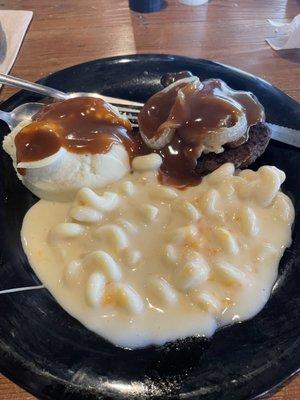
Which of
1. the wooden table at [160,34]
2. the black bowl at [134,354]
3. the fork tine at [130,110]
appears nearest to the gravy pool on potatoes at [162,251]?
the black bowl at [134,354]

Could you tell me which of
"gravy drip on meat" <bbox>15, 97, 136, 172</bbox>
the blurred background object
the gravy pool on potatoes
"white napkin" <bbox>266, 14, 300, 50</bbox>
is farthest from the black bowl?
the blurred background object

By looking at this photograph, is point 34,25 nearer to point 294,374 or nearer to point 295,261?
point 295,261

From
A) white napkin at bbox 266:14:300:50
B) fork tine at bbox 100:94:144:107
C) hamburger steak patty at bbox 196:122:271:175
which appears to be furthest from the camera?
white napkin at bbox 266:14:300:50

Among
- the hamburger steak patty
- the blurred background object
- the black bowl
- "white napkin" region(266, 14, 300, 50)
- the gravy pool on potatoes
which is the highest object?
the blurred background object

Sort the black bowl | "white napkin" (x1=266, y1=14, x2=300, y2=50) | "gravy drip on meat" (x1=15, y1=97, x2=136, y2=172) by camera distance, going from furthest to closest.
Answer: "white napkin" (x1=266, y1=14, x2=300, y2=50) → "gravy drip on meat" (x1=15, y1=97, x2=136, y2=172) → the black bowl

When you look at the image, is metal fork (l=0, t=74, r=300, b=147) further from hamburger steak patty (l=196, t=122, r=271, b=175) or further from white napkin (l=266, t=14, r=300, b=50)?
white napkin (l=266, t=14, r=300, b=50)

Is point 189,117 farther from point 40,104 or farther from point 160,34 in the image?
point 160,34

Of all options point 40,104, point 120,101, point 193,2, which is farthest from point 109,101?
point 193,2
